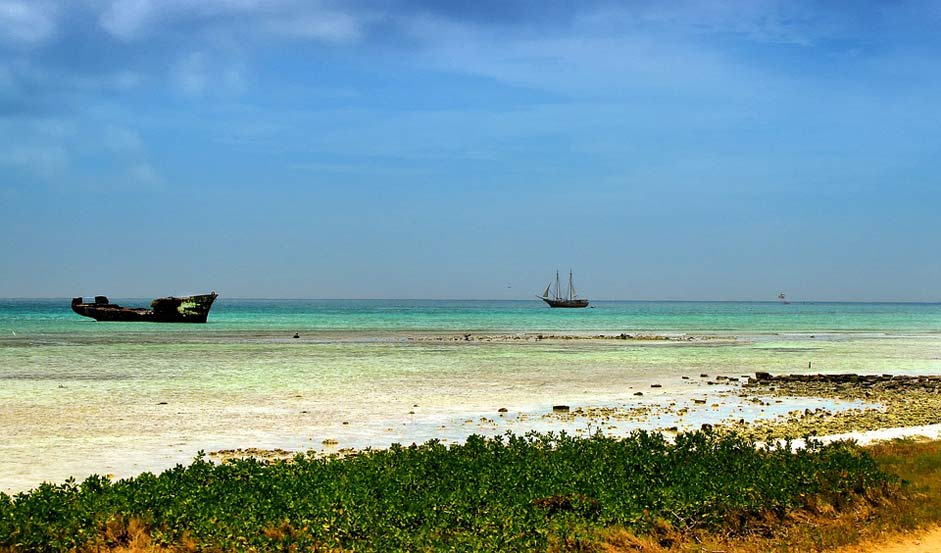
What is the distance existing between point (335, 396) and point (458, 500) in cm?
1971

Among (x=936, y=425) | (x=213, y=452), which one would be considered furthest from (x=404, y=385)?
(x=936, y=425)

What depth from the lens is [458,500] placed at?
10492 millimetres

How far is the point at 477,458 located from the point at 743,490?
3817 mm

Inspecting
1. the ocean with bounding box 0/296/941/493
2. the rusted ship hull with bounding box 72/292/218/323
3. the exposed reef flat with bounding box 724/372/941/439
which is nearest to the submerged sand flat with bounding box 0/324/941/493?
the ocean with bounding box 0/296/941/493

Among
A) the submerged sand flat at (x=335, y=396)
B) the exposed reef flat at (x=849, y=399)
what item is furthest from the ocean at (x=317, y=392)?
the exposed reef flat at (x=849, y=399)

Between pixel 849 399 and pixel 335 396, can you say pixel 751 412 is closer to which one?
pixel 849 399

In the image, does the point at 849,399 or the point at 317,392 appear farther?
the point at 317,392

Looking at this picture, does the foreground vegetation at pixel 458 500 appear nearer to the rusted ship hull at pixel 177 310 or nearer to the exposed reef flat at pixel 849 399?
the exposed reef flat at pixel 849 399

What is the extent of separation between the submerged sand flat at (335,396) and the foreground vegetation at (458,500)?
611 centimetres

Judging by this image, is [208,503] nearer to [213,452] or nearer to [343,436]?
[213,452]

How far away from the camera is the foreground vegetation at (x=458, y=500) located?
30.7 ft

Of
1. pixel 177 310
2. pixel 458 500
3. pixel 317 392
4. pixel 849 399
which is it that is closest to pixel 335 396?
pixel 317 392

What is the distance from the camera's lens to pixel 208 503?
10.2m

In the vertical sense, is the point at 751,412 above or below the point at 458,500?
below
